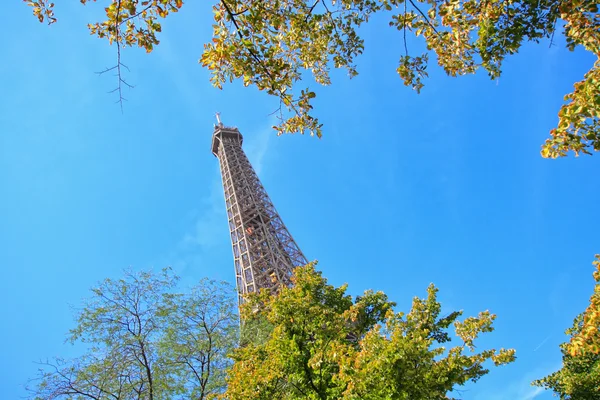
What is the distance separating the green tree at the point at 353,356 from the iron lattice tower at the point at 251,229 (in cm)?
1601

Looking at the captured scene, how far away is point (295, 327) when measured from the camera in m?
9.23

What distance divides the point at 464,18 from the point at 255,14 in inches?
92.3

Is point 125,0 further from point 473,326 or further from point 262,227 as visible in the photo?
point 262,227

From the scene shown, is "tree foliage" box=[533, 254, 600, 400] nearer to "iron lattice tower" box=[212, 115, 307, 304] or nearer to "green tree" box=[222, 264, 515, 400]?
"green tree" box=[222, 264, 515, 400]

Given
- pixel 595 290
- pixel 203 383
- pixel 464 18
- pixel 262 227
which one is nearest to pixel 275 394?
pixel 203 383

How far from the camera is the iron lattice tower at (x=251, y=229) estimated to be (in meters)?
31.7

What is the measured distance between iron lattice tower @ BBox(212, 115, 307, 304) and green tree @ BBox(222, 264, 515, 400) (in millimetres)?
16005

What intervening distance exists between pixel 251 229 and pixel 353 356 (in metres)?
30.3

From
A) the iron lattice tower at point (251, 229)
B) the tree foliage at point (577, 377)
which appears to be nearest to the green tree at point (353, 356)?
the tree foliage at point (577, 377)

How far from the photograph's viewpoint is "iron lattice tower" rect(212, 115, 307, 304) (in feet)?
104

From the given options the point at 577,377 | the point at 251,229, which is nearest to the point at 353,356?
the point at 577,377

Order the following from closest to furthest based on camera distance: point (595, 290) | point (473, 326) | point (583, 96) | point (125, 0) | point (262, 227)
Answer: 1. point (583, 96)
2. point (125, 0)
3. point (595, 290)
4. point (473, 326)
5. point (262, 227)

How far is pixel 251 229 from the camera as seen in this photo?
124ft

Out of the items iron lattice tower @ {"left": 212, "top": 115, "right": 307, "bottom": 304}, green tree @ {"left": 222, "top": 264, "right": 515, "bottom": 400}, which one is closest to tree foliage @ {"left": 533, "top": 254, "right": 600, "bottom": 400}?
green tree @ {"left": 222, "top": 264, "right": 515, "bottom": 400}
